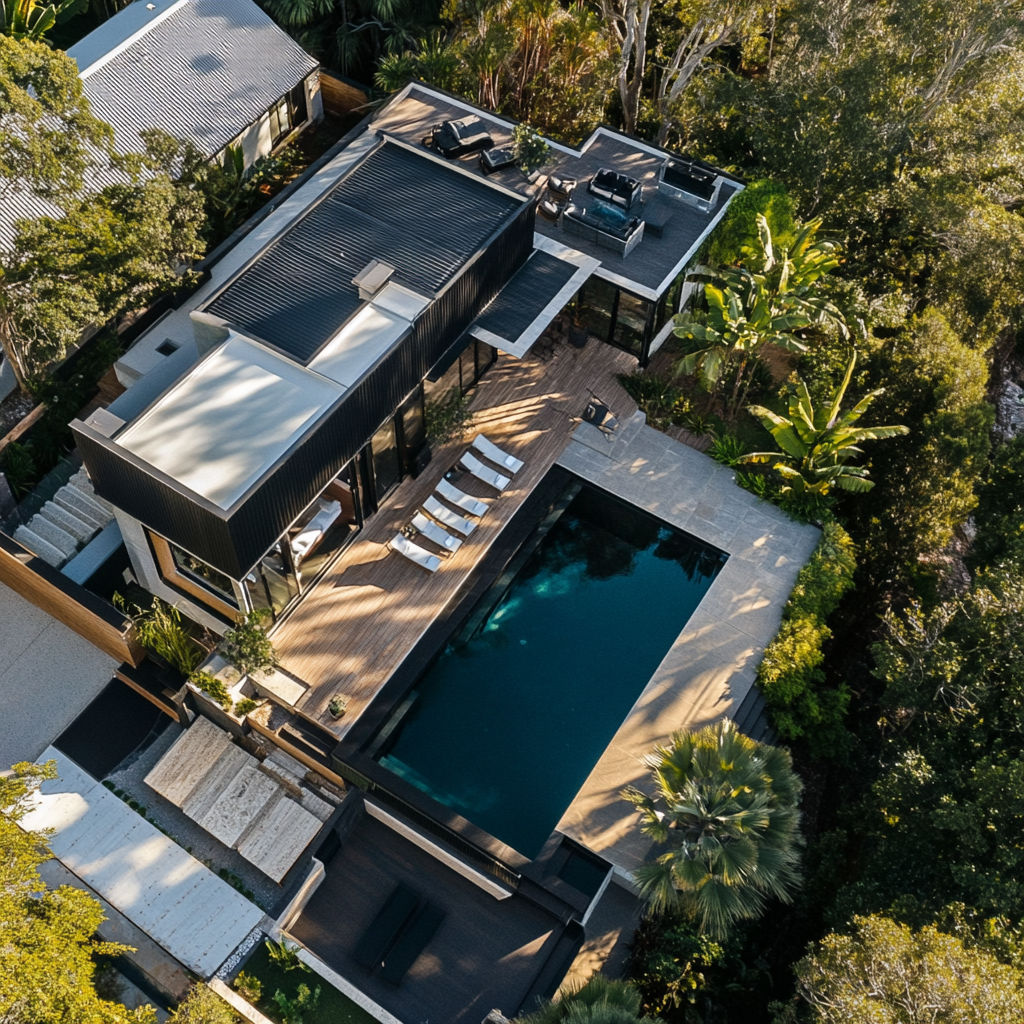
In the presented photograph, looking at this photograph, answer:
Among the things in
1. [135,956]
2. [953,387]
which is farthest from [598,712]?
[953,387]

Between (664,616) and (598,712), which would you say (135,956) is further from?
(664,616)

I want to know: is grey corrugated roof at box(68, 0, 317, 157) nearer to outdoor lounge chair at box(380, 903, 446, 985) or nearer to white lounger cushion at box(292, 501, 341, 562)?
white lounger cushion at box(292, 501, 341, 562)

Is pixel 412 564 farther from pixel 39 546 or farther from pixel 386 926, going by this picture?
pixel 39 546

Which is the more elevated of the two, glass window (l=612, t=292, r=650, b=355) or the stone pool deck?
glass window (l=612, t=292, r=650, b=355)

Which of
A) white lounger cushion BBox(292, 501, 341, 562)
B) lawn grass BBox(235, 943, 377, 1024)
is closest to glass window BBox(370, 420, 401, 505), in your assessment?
white lounger cushion BBox(292, 501, 341, 562)

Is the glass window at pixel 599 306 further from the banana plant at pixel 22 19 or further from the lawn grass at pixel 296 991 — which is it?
the banana plant at pixel 22 19

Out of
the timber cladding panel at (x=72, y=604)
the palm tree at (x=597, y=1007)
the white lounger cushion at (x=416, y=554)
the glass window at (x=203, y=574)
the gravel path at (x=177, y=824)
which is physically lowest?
the gravel path at (x=177, y=824)

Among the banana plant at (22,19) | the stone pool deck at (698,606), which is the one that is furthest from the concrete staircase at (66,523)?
the banana plant at (22,19)
